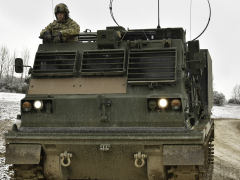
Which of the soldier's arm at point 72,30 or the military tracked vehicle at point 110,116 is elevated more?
the soldier's arm at point 72,30

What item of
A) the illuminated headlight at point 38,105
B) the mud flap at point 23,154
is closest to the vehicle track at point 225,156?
the mud flap at point 23,154

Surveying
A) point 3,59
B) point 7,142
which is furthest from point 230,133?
point 3,59

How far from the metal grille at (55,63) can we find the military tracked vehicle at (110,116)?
0.02 metres

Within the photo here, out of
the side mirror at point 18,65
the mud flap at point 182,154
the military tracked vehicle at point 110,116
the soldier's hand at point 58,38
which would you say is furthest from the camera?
the soldier's hand at point 58,38

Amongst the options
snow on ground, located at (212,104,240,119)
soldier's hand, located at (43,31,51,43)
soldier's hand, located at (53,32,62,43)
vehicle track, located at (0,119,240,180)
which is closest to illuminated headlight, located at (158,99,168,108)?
soldier's hand, located at (53,32,62,43)

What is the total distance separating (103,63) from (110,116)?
992 millimetres

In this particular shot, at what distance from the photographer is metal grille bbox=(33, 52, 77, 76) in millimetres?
6332

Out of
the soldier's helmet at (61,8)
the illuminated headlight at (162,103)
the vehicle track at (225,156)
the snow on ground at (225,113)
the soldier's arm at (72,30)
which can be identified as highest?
the soldier's helmet at (61,8)

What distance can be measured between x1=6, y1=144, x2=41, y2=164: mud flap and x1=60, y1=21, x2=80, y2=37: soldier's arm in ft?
7.60

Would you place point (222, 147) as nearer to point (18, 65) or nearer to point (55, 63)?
point (55, 63)

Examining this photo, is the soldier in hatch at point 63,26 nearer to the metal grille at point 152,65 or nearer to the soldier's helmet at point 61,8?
the soldier's helmet at point 61,8

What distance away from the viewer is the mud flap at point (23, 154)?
5.64 meters

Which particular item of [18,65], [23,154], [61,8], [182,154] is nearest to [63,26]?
[61,8]

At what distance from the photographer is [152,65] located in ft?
20.0
